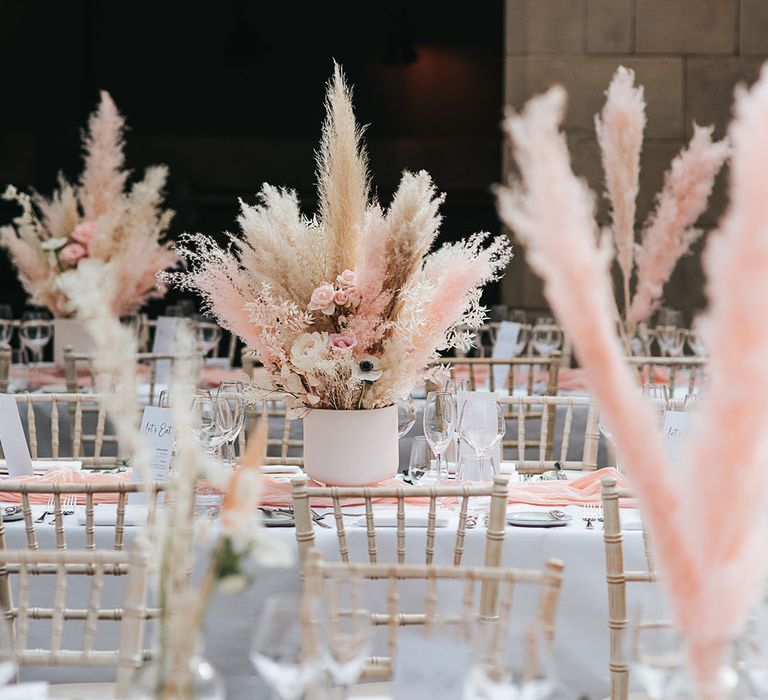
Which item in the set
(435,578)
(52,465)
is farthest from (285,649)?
(52,465)

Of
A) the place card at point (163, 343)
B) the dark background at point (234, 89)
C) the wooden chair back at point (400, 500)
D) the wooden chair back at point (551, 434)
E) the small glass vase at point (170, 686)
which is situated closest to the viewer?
the small glass vase at point (170, 686)

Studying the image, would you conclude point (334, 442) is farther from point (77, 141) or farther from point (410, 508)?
point (77, 141)

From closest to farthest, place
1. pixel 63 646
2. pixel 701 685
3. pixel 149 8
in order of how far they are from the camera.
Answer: pixel 701 685 → pixel 63 646 → pixel 149 8

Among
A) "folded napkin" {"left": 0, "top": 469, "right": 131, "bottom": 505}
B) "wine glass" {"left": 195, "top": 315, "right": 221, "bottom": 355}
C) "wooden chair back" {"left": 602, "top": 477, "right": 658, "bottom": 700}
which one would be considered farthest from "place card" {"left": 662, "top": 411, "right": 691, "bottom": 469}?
"wine glass" {"left": 195, "top": 315, "right": 221, "bottom": 355}

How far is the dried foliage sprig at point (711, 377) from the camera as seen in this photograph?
Result: 100cm

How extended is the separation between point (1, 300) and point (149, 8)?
1.80 metres

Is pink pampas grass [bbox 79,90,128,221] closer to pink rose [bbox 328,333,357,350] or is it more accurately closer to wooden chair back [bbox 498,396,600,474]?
wooden chair back [bbox 498,396,600,474]

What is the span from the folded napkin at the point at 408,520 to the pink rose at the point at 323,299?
432mm

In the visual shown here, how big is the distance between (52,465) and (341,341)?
0.87m

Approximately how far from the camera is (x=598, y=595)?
2.38 meters

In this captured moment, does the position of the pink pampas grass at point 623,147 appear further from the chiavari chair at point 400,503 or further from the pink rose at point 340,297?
the chiavari chair at point 400,503

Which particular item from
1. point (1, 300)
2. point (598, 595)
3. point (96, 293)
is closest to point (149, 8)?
point (1, 300)

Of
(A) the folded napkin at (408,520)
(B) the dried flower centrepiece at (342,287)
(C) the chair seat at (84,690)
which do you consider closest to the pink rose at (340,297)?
(B) the dried flower centrepiece at (342,287)

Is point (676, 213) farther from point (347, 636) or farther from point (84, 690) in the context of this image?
point (347, 636)
